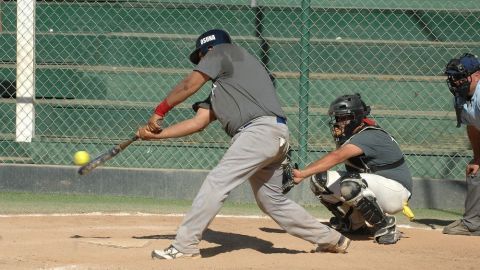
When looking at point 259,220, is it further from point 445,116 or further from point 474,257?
point 445,116

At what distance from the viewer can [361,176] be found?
7.11 meters

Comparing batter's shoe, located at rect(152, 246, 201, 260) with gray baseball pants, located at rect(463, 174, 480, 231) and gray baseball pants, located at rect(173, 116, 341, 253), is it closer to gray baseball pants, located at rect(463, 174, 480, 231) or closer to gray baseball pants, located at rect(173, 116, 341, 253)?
gray baseball pants, located at rect(173, 116, 341, 253)

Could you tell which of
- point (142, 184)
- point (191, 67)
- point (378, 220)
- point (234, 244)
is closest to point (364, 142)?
point (378, 220)

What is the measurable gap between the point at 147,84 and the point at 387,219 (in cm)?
474

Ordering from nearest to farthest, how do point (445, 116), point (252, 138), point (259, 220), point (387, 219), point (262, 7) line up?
point (252, 138) → point (387, 219) → point (259, 220) → point (445, 116) → point (262, 7)

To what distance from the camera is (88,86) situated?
436 inches

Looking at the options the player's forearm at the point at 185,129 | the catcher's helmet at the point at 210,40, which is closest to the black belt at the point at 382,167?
the player's forearm at the point at 185,129

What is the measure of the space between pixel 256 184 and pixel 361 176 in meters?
1.17

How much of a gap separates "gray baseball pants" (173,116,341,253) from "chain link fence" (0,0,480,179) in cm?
375

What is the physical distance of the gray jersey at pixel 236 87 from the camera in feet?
19.8

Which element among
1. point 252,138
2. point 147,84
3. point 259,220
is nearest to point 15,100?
point 147,84

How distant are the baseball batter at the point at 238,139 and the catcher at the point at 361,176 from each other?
627 mm

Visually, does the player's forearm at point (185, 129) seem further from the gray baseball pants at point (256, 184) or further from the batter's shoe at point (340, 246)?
the batter's shoe at point (340, 246)

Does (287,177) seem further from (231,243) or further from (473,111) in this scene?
(473,111)
